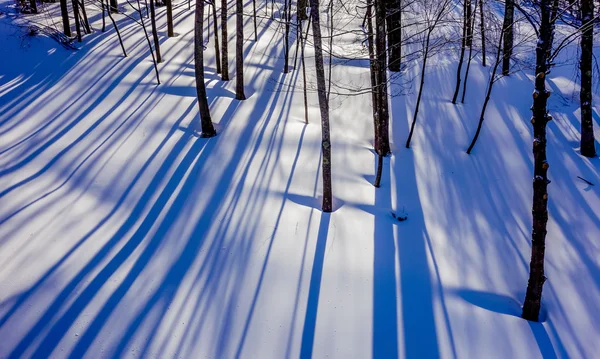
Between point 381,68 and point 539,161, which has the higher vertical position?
point 381,68

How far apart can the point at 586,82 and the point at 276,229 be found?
9.17m

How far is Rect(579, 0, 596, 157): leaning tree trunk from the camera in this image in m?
9.08

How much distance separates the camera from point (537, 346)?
573 cm

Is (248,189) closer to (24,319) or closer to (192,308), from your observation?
(192,308)

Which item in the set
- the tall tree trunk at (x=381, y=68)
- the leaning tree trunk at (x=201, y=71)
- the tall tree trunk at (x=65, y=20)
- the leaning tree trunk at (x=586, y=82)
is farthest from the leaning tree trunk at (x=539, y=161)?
the tall tree trunk at (x=65, y=20)

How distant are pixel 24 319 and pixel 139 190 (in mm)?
3469

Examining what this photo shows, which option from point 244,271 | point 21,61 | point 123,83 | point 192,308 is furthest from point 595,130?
point 21,61

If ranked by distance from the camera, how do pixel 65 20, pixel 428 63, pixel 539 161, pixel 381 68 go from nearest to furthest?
pixel 539 161 → pixel 381 68 → pixel 428 63 → pixel 65 20

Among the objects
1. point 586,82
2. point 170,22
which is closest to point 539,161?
point 586,82

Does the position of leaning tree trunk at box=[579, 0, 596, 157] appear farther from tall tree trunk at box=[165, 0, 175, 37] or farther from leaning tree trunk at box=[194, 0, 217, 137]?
tall tree trunk at box=[165, 0, 175, 37]

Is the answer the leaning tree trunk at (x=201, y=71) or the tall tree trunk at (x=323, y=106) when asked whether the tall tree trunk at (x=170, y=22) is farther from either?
the tall tree trunk at (x=323, y=106)

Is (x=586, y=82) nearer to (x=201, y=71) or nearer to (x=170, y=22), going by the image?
(x=201, y=71)

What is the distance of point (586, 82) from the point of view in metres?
10.1

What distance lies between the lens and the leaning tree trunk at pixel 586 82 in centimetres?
908
